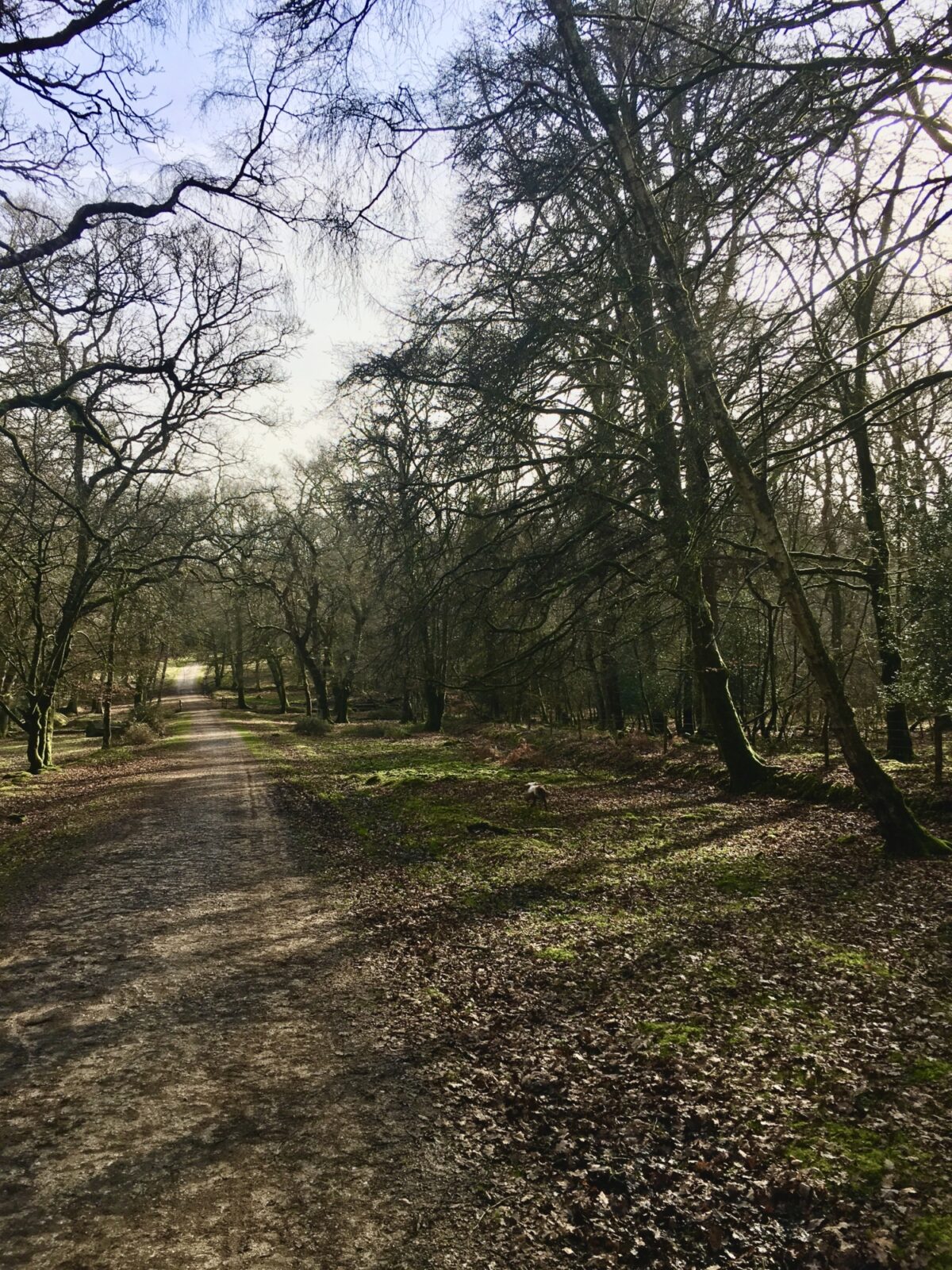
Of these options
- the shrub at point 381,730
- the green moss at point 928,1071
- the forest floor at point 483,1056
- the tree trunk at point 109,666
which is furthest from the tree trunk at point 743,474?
the shrub at point 381,730

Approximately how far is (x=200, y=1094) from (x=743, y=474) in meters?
6.54

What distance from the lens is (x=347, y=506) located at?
970 centimetres

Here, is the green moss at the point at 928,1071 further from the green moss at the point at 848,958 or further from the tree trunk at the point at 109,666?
the tree trunk at the point at 109,666

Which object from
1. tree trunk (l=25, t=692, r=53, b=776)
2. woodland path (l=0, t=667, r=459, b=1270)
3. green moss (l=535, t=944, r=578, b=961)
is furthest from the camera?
tree trunk (l=25, t=692, r=53, b=776)

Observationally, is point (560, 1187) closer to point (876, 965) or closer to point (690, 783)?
point (876, 965)

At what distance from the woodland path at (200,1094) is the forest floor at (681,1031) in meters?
0.37

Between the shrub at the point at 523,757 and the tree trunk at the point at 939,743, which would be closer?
the tree trunk at the point at 939,743

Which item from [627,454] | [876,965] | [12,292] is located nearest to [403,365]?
[627,454]

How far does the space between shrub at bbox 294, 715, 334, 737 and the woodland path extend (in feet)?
69.2

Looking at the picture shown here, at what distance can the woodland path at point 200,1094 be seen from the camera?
279 cm

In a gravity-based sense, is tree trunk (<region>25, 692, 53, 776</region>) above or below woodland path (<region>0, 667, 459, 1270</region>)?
above

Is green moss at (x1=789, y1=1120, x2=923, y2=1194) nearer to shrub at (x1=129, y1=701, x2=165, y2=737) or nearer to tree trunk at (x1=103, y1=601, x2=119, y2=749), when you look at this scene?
tree trunk at (x1=103, y1=601, x2=119, y2=749)

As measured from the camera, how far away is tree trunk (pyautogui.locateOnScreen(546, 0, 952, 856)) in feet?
22.7

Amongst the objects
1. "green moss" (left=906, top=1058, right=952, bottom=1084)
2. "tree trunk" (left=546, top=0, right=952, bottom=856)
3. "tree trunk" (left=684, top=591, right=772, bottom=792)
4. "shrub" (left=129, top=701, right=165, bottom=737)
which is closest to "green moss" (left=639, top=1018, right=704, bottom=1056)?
"green moss" (left=906, top=1058, right=952, bottom=1084)
